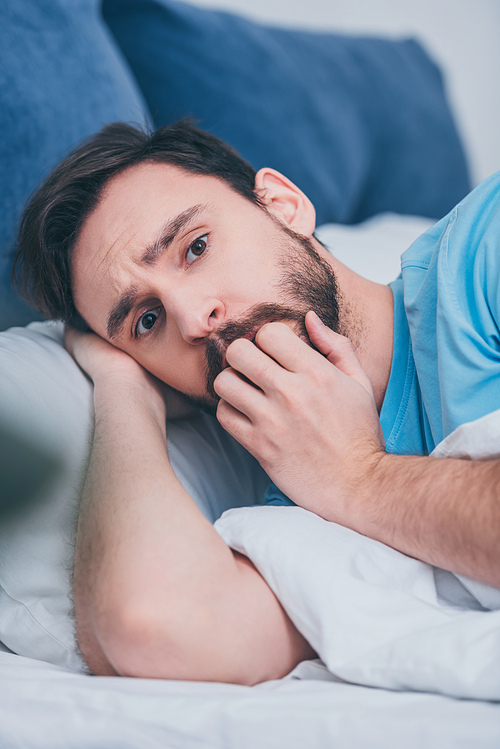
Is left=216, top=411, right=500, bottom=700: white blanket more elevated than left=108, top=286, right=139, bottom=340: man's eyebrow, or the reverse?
left=108, top=286, right=139, bottom=340: man's eyebrow

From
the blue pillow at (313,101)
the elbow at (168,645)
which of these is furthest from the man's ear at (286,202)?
the elbow at (168,645)

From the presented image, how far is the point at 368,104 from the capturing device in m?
1.94

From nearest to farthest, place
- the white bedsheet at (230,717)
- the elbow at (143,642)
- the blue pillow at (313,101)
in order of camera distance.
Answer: the white bedsheet at (230,717) → the elbow at (143,642) → the blue pillow at (313,101)

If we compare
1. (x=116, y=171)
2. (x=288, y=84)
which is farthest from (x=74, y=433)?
(x=288, y=84)

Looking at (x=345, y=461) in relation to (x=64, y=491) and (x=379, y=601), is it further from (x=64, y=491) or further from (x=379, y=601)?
(x=64, y=491)

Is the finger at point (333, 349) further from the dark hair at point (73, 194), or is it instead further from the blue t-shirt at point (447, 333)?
the dark hair at point (73, 194)

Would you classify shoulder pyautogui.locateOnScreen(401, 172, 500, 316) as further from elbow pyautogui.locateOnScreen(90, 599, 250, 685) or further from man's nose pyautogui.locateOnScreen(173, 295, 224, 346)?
elbow pyautogui.locateOnScreen(90, 599, 250, 685)

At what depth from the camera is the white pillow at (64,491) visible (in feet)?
2.38

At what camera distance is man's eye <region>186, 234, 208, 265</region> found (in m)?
0.93

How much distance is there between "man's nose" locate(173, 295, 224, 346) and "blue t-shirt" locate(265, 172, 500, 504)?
282 millimetres

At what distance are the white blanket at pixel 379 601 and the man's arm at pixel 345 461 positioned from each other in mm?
34

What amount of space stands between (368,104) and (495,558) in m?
1.74

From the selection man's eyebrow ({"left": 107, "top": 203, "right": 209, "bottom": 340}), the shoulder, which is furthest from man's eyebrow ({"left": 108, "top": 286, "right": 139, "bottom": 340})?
the shoulder

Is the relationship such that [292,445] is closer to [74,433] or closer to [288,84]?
[74,433]
